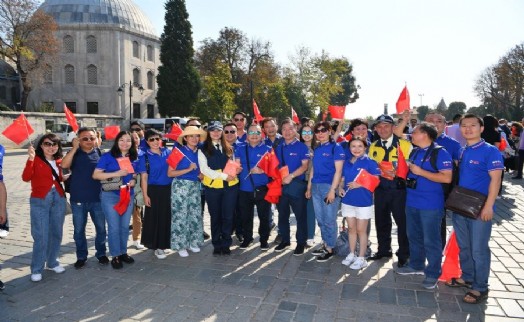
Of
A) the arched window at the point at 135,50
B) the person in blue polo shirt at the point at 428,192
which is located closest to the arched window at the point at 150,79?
the arched window at the point at 135,50

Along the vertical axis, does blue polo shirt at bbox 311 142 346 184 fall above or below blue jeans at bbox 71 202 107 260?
above

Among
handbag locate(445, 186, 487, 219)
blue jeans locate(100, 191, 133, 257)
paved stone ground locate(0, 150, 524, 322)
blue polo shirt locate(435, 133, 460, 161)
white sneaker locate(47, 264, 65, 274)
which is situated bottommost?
paved stone ground locate(0, 150, 524, 322)

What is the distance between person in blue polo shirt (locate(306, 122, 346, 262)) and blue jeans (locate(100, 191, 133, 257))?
283cm

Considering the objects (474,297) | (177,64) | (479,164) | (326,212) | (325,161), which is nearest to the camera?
(479,164)

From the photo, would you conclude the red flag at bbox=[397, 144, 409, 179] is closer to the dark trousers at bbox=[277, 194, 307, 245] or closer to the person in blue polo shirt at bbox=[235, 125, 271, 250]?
the dark trousers at bbox=[277, 194, 307, 245]

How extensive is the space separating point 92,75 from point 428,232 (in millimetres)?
49874

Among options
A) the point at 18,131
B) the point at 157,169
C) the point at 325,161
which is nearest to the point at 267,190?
the point at 325,161

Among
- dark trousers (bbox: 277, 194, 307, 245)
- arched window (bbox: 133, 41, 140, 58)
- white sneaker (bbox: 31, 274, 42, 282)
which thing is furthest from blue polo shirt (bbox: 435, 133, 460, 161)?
arched window (bbox: 133, 41, 140, 58)

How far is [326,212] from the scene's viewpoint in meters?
5.84

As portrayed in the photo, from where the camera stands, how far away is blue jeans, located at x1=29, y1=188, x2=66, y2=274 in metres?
5.09

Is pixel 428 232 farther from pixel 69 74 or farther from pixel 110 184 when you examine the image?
pixel 69 74

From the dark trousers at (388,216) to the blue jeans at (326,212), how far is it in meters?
0.63

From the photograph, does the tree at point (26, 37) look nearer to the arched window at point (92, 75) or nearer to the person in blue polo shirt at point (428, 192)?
the arched window at point (92, 75)

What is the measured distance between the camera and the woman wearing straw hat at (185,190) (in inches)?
235
